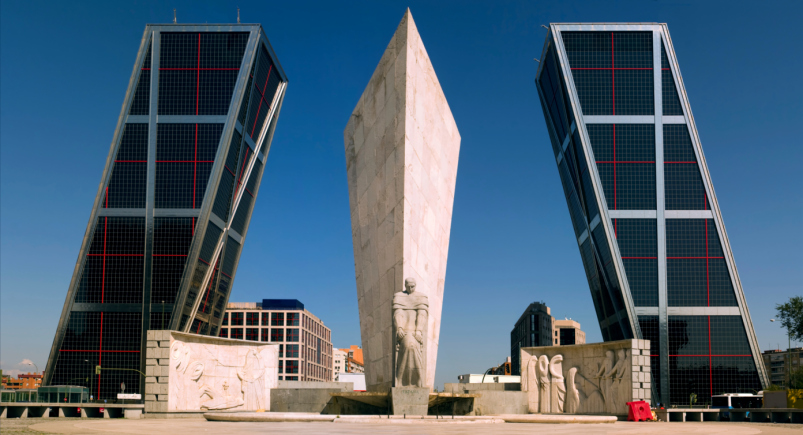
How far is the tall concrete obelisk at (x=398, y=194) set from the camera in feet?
79.9

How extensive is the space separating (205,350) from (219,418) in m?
6.58

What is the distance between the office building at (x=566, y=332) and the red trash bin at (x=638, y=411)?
101m

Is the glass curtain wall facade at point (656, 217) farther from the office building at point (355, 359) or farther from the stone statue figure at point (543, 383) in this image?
the office building at point (355, 359)

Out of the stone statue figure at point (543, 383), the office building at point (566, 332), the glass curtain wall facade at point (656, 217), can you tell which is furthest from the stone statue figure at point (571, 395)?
the office building at point (566, 332)

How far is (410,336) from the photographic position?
20859 millimetres

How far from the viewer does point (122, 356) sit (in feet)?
179

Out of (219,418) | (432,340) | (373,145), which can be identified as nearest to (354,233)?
(373,145)

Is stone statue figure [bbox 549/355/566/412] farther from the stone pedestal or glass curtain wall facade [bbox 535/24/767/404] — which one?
glass curtain wall facade [bbox 535/24/767/404]

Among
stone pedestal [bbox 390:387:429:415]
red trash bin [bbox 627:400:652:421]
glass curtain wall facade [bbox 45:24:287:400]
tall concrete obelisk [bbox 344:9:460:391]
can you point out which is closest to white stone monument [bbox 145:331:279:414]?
tall concrete obelisk [bbox 344:9:460:391]

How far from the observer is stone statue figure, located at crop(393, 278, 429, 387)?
20.8m

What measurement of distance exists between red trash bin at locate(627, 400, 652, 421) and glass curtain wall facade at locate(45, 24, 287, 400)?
38.6 m

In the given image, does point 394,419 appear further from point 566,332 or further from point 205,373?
point 566,332

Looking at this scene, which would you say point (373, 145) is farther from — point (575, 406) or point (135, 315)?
point (135, 315)

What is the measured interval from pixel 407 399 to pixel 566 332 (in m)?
111
